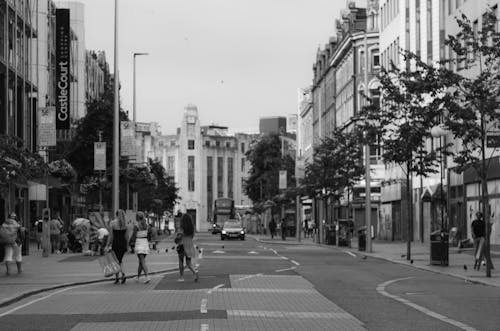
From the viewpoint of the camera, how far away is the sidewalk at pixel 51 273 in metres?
22.2

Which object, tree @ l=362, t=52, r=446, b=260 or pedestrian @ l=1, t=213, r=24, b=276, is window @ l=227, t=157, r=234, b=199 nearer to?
tree @ l=362, t=52, r=446, b=260

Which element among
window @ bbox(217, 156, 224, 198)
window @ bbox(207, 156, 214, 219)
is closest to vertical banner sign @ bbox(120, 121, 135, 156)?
window @ bbox(207, 156, 214, 219)

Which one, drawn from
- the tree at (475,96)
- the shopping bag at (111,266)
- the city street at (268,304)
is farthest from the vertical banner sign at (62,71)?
the shopping bag at (111,266)

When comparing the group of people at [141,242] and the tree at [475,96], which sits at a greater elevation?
the tree at [475,96]

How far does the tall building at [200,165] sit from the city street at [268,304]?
5607 inches

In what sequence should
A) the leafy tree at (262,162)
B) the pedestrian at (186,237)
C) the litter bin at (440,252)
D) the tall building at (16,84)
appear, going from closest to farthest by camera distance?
the pedestrian at (186,237)
the litter bin at (440,252)
the tall building at (16,84)
the leafy tree at (262,162)

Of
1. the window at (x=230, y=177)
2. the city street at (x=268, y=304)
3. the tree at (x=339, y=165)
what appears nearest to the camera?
the city street at (x=268, y=304)

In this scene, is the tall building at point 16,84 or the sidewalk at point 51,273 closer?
the sidewalk at point 51,273

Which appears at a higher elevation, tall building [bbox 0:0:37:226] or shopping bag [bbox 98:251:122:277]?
tall building [bbox 0:0:37:226]

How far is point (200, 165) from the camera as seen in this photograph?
17288 centimetres

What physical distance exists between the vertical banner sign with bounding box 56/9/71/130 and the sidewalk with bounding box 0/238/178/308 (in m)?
15.2

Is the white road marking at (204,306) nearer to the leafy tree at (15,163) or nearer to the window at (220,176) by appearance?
the leafy tree at (15,163)

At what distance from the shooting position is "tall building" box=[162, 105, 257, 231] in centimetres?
17088

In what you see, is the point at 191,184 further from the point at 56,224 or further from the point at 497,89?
the point at 497,89
